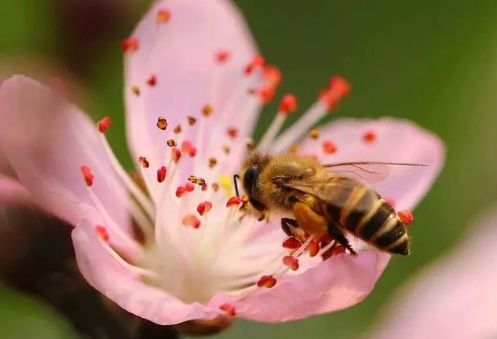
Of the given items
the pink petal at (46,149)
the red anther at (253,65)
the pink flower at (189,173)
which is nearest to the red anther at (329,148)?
the pink flower at (189,173)

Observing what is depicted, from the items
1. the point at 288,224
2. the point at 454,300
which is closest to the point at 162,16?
the point at 288,224

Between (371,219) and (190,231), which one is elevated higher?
(371,219)

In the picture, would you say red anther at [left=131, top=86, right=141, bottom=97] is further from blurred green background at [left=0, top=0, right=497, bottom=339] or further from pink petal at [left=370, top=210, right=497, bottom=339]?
pink petal at [left=370, top=210, right=497, bottom=339]

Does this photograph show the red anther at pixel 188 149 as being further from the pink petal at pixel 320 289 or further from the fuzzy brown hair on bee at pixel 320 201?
the pink petal at pixel 320 289

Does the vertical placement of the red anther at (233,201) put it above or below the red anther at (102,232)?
above

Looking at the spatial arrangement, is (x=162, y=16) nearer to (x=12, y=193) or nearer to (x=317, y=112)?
(x=317, y=112)

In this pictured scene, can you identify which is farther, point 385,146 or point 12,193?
point 385,146
